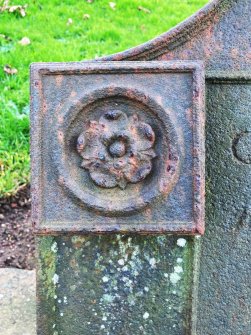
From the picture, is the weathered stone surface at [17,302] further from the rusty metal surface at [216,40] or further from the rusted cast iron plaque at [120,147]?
the rusty metal surface at [216,40]

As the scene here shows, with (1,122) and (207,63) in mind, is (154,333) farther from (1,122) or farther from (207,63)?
(1,122)

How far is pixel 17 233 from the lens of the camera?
271cm

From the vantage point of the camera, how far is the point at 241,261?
5.68 feet

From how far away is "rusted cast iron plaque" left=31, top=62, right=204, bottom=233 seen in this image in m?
1.38

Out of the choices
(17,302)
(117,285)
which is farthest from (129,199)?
(17,302)

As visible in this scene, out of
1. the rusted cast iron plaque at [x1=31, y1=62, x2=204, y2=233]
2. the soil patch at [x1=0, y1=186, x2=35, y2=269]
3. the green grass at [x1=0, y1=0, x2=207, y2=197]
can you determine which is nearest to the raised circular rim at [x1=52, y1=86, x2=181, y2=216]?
the rusted cast iron plaque at [x1=31, y1=62, x2=204, y2=233]

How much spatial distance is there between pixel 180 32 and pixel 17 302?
1120 millimetres

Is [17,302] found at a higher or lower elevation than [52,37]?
lower

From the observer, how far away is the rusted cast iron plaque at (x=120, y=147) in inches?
54.4

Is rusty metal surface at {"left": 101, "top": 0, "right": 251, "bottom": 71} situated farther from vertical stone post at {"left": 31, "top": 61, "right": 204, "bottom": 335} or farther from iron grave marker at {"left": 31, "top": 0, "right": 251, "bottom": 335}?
→ vertical stone post at {"left": 31, "top": 61, "right": 204, "bottom": 335}

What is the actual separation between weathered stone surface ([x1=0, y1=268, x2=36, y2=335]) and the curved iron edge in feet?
3.12

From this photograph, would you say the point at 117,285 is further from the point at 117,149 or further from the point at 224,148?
the point at 224,148

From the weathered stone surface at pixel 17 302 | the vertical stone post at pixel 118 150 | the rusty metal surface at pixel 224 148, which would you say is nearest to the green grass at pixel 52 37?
the weathered stone surface at pixel 17 302

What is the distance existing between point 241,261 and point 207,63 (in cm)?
58
